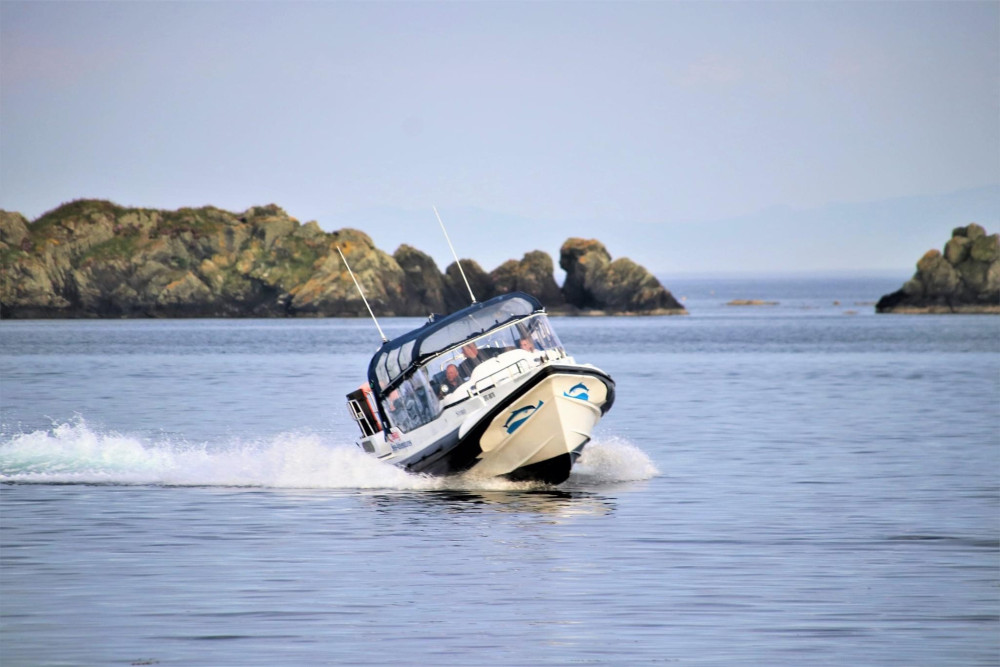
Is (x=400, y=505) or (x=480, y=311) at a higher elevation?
(x=480, y=311)

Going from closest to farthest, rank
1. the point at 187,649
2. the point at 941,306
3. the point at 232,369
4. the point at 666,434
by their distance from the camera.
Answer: the point at 187,649
the point at 666,434
the point at 232,369
the point at 941,306

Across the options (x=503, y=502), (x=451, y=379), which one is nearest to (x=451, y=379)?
(x=451, y=379)

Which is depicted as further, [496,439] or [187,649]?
[496,439]

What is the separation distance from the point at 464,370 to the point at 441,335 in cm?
79

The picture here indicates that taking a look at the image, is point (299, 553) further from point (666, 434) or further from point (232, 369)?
point (232, 369)

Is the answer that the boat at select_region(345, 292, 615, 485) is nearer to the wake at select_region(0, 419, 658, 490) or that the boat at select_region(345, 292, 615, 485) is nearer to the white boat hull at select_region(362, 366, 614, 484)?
the white boat hull at select_region(362, 366, 614, 484)

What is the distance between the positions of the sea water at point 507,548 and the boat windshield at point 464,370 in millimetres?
1434

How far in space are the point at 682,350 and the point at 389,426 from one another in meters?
76.8

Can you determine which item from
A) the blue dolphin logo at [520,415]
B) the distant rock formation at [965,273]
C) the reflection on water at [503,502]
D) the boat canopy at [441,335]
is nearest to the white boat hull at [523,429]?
the blue dolphin logo at [520,415]

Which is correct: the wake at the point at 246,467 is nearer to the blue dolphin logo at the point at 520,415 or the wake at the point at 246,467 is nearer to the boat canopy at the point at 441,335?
the blue dolphin logo at the point at 520,415

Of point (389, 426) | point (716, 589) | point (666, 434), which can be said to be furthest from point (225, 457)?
point (716, 589)

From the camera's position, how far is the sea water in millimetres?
14602

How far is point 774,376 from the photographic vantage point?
6788 cm

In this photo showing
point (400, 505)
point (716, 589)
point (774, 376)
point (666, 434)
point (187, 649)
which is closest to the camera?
point (187, 649)
